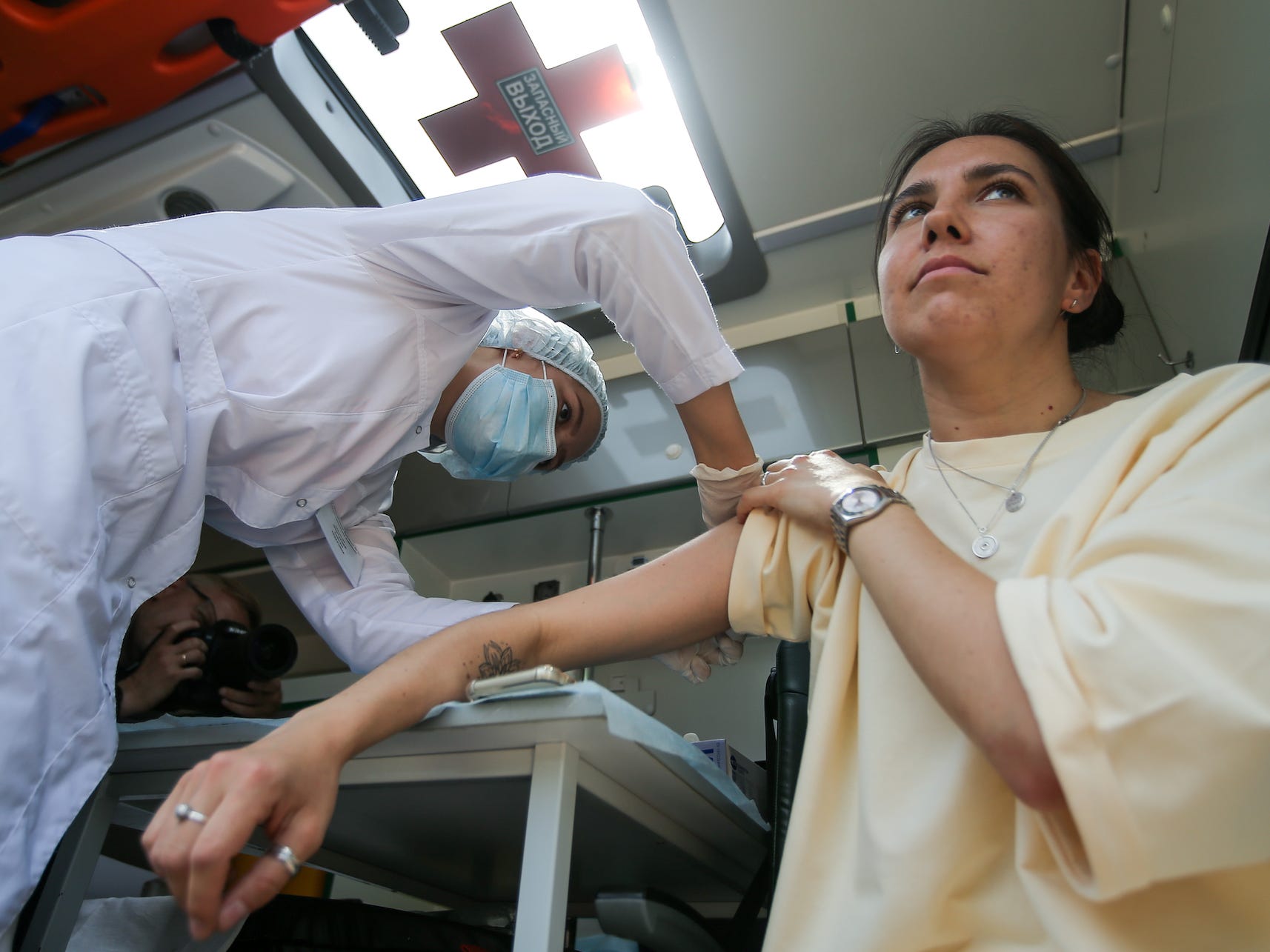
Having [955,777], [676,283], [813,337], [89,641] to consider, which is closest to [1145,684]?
[955,777]

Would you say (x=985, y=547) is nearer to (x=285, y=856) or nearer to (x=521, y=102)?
(x=285, y=856)

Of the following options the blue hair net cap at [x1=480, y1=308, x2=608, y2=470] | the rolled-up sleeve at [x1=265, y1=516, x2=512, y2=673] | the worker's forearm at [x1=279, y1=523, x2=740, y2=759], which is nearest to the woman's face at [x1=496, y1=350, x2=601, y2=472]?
the blue hair net cap at [x1=480, y1=308, x2=608, y2=470]

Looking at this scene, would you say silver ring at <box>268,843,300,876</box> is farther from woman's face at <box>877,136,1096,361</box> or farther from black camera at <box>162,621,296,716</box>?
woman's face at <box>877,136,1096,361</box>

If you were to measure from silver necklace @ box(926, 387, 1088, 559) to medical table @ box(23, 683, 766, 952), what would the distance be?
1.11ft

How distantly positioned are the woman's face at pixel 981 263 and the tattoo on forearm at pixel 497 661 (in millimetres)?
547

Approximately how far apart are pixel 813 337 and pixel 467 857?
3.95 feet

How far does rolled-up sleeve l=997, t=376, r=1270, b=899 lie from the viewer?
515 mm

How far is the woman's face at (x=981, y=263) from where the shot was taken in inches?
38.6

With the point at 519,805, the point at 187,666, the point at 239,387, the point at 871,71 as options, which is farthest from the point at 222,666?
the point at 871,71

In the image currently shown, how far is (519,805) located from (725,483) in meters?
0.45

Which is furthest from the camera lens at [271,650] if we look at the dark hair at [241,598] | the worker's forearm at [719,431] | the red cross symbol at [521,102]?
the red cross symbol at [521,102]

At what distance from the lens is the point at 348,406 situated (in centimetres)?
115

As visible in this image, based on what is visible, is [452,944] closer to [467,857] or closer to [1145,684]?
[467,857]

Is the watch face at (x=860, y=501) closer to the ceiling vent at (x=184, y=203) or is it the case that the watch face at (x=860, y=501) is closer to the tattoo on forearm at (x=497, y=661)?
the tattoo on forearm at (x=497, y=661)
